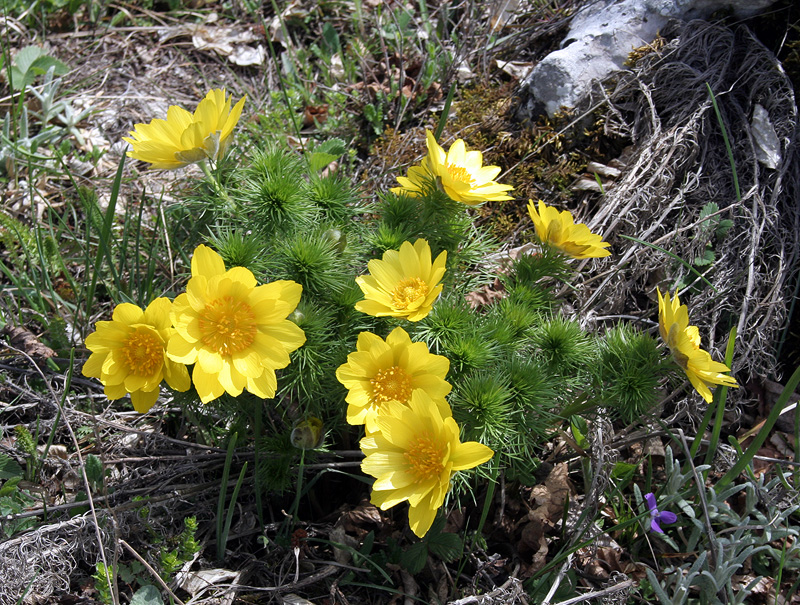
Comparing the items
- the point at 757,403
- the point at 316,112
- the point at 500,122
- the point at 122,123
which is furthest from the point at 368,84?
the point at 757,403

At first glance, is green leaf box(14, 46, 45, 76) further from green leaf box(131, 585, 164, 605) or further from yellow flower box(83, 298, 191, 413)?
green leaf box(131, 585, 164, 605)

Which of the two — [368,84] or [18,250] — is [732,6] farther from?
[18,250]

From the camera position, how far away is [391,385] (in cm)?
172

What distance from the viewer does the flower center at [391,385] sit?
5.61 feet

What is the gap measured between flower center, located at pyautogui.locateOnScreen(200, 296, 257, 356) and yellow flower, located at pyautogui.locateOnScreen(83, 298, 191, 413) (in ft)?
0.39

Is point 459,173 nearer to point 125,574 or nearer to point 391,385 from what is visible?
point 391,385

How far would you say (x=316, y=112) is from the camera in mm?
3549

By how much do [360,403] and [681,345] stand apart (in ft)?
2.89

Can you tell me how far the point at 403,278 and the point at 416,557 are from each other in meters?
0.85

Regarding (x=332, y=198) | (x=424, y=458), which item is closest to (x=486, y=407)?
(x=424, y=458)

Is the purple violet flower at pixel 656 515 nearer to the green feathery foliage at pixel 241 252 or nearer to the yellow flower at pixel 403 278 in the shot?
the yellow flower at pixel 403 278

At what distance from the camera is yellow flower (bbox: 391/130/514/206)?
75.1 inches

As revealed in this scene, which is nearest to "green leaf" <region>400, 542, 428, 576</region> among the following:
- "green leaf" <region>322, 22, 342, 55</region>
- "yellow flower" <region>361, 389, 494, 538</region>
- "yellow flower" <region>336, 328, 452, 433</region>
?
"yellow flower" <region>361, 389, 494, 538</region>

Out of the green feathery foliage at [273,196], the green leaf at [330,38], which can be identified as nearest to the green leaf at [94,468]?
the green feathery foliage at [273,196]
